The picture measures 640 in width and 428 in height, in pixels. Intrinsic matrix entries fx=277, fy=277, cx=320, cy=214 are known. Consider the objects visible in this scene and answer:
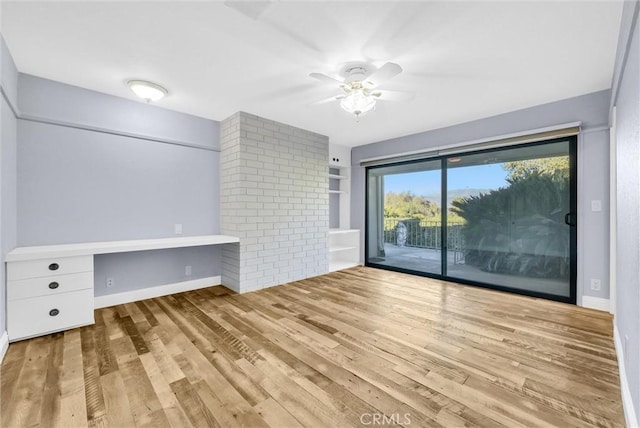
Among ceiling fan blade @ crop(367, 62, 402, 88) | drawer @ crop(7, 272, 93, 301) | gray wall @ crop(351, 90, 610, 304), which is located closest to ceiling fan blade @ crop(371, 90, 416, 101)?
ceiling fan blade @ crop(367, 62, 402, 88)

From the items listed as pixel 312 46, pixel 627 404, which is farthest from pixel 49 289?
pixel 627 404

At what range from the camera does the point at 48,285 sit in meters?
2.49

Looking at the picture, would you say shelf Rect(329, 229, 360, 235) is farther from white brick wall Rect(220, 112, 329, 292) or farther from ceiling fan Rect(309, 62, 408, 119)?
ceiling fan Rect(309, 62, 408, 119)

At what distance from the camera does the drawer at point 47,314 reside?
92.0 inches

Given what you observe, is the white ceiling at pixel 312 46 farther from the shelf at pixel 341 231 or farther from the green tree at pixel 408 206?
the shelf at pixel 341 231

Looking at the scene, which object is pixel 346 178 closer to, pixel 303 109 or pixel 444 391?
pixel 303 109

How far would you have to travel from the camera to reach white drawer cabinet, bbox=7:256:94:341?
2.34 metres

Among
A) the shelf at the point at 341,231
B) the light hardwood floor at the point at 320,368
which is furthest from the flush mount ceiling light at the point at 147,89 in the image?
the shelf at the point at 341,231

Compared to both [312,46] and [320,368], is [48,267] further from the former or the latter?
[312,46]

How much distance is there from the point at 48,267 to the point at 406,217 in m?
4.82

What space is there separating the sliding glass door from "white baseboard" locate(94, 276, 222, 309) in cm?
315

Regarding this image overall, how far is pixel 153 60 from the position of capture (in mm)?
2480

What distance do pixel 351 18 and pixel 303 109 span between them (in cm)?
180

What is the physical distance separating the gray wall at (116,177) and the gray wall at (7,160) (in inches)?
6.5
